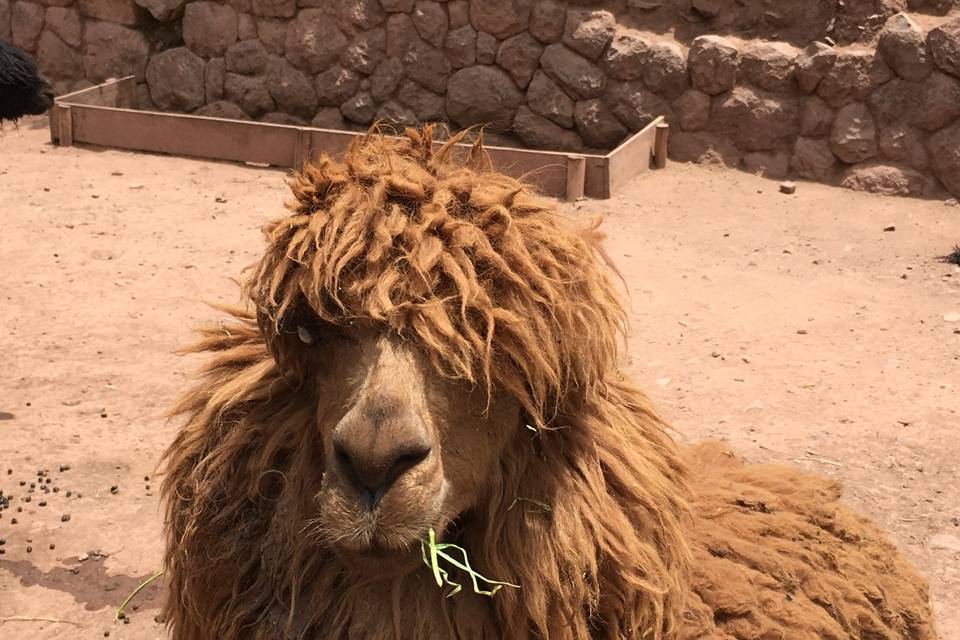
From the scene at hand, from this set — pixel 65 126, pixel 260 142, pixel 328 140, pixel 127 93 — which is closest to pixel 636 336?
pixel 328 140

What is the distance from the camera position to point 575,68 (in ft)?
38.2

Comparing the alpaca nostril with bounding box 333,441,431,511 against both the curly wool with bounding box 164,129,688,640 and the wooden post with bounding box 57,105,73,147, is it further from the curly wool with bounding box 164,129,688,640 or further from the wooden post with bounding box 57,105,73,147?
the wooden post with bounding box 57,105,73,147

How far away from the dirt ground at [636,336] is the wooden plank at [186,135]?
24 centimetres

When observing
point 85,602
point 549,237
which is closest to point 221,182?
point 85,602

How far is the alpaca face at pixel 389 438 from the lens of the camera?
7.20 feet

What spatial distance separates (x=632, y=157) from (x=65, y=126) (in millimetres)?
5759

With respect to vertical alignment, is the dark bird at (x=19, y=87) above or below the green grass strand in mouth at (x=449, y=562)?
above

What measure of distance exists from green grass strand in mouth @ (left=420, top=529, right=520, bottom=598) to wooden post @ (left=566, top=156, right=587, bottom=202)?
→ 25.5 feet

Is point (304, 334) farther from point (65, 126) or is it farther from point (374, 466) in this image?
point (65, 126)

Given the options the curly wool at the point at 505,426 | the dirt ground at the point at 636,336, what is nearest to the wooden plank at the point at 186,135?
the dirt ground at the point at 636,336

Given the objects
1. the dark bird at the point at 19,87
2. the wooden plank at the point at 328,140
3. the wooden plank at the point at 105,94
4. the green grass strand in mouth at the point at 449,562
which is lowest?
the green grass strand in mouth at the point at 449,562

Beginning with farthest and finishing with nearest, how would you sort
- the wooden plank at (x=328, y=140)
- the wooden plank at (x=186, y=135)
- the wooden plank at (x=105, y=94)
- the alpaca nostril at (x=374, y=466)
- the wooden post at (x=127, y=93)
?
the wooden post at (x=127, y=93), the wooden plank at (x=105, y=94), the wooden plank at (x=186, y=135), the wooden plank at (x=328, y=140), the alpaca nostril at (x=374, y=466)

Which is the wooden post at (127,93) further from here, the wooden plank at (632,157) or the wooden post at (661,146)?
the wooden post at (661,146)

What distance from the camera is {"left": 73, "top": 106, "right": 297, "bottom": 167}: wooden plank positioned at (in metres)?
11.2
